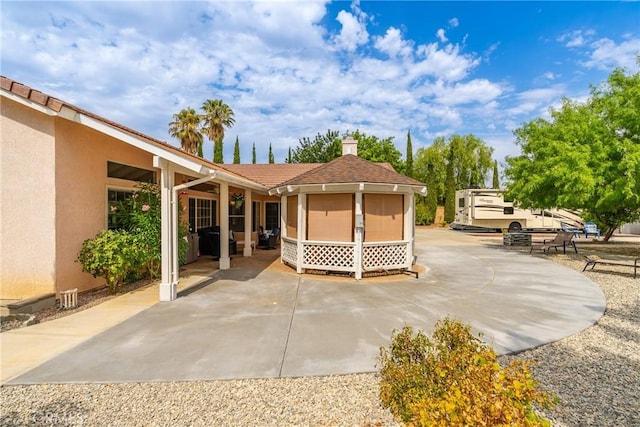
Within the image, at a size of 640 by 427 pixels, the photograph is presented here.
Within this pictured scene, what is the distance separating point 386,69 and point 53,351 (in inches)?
623

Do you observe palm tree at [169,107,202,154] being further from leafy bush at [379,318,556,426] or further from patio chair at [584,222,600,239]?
patio chair at [584,222,600,239]

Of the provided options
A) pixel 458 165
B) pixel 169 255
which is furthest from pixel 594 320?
pixel 458 165

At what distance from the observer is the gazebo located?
30.0ft

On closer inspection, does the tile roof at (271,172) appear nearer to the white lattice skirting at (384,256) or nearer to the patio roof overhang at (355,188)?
the patio roof overhang at (355,188)

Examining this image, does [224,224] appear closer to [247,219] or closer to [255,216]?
Answer: [247,219]

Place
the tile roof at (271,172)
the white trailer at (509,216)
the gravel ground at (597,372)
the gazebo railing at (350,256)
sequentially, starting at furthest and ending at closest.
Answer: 1. the white trailer at (509,216)
2. the tile roof at (271,172)
3. the gazebo railing at (350,256)
4. the gravel ground at (597,372)

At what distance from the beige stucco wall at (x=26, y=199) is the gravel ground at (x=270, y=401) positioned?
359cm

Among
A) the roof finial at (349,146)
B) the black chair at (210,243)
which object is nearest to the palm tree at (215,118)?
the black chair at (210,243)

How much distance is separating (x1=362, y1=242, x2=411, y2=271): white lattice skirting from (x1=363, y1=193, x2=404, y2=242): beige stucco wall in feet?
0.81

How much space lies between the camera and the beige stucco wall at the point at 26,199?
594 cm

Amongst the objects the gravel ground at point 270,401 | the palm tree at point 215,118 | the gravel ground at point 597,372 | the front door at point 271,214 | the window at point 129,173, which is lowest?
the gravel ground at point 597,372

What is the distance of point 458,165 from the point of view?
128 ft

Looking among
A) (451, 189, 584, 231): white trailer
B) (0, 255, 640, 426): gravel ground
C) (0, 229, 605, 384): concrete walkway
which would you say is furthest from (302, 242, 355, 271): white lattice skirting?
(451, 189, 584, 231): white trailer

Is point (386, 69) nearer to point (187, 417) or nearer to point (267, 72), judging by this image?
point (267, 72)
